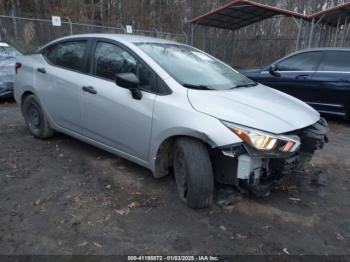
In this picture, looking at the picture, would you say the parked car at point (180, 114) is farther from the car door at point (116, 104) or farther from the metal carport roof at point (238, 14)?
the metal carport roof at point (238, 14)

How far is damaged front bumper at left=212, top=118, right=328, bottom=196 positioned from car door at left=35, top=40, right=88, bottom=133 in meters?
2.05

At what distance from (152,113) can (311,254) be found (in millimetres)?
1885

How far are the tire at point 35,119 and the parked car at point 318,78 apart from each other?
4619 mm

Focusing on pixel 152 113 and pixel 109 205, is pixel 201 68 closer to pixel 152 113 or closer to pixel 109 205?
pixel 152 113

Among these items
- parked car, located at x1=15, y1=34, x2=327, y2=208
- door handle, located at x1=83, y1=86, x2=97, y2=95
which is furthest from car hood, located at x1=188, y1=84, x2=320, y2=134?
door handle, located at x1=83, y1=86, x2=97, y2=95

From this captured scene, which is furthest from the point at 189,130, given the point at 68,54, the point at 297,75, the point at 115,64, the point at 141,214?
the point at 297,75

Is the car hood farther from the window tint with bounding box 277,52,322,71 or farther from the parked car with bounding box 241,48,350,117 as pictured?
the window tint with bounding box 277,52,322,71

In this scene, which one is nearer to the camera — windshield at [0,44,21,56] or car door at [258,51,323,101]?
car door at [258,51,323,101]

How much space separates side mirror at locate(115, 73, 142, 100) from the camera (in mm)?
3434

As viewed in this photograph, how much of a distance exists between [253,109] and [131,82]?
122 centimetres

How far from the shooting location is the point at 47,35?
1597 cm

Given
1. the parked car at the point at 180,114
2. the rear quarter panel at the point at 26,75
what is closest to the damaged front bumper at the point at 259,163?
the parked car at the point at 180,114

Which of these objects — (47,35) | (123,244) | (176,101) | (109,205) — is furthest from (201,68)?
(47,35)

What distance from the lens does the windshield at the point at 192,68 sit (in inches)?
143
